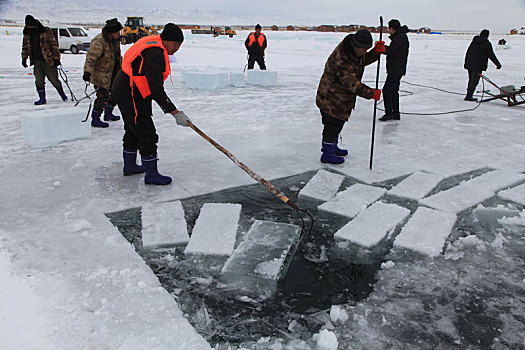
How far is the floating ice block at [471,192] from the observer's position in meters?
3.37

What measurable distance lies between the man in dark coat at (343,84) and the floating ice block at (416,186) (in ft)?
2.89

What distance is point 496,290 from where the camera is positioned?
2.40 metres

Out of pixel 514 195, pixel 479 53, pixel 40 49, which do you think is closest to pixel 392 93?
pixel 479 53

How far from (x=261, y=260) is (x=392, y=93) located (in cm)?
511

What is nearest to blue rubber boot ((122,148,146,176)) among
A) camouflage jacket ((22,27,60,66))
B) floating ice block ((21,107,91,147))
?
floating ice block ((21,107,91,147))

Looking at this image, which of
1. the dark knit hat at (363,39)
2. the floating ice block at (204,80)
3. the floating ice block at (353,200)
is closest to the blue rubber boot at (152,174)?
the floating ice block at (353,200)

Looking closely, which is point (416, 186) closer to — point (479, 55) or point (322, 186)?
point (322, 186)

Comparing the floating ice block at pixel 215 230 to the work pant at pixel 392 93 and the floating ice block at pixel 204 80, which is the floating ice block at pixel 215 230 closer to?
the work pant at pixel 392 93

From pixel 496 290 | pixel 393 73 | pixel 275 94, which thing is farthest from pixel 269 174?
pixel 275 94

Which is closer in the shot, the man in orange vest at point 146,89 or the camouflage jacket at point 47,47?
the man in orange vest at point 146,89

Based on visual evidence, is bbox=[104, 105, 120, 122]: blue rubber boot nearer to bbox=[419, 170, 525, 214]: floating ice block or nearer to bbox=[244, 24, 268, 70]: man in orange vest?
bbox=[419, 170, 525, 214]: floating ice block

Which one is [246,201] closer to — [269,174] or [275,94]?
[269,174]

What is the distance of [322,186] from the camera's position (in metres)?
3.74

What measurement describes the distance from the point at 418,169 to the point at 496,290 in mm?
2207
